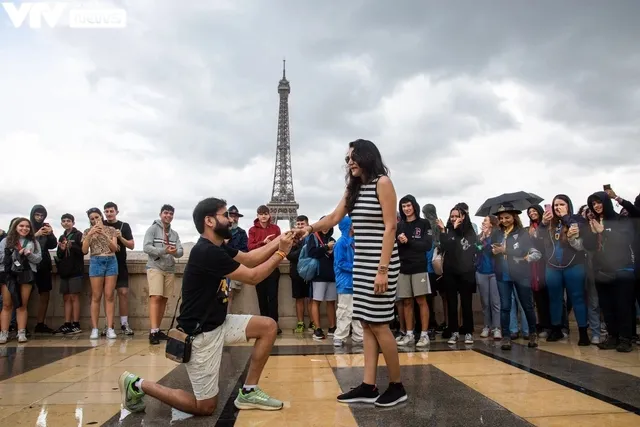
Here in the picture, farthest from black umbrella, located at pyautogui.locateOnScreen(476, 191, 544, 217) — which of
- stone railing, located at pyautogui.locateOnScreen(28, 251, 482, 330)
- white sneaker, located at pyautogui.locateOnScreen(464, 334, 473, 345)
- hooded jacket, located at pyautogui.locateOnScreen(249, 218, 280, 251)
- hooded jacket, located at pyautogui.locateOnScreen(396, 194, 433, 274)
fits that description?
hooded jacket, located at pyautogui.locateOnScreen(249, 218, 280, 251)

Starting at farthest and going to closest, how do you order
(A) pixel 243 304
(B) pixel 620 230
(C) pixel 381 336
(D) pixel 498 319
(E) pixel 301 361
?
(A) pixel 243 304, (D) pixel 498 319, (B) pixel 620 230, (E) pixel 301 361, (C) pixel 381 336

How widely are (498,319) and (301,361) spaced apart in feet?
10.2

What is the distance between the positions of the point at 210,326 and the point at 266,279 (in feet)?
14.4

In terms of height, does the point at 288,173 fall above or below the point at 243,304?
above

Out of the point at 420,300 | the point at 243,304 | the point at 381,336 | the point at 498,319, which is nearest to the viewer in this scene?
the point at 381,336

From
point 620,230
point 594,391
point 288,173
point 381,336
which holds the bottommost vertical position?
point 594,391

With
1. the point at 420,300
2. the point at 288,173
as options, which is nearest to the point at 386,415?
the point at 420,300

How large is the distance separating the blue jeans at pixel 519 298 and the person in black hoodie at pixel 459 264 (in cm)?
39

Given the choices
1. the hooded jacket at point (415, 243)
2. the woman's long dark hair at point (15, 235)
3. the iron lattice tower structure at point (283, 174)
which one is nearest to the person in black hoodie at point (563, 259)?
the hooded jacket at point (415, 243)

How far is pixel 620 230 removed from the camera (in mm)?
5816

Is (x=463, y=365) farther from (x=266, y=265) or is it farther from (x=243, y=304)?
(x=243, y=304)

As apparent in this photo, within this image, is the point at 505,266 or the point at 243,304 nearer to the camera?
the point at 505,266

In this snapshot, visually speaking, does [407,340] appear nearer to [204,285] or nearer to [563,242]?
[563,242]

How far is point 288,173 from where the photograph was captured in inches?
2384
